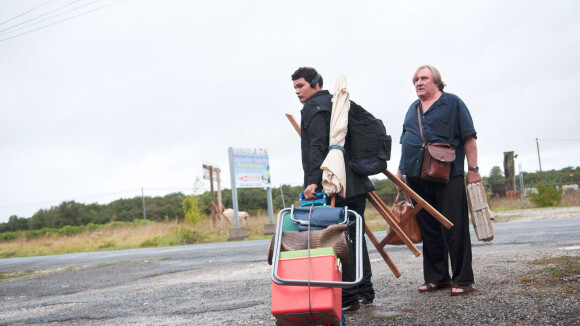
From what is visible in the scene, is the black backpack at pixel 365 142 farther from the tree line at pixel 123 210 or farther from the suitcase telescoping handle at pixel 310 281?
the tree line at pixel 123 210

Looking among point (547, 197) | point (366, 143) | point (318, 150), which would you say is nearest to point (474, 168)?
point (366, 143)

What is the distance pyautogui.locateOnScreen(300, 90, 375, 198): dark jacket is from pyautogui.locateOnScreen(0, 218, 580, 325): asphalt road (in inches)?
46.2

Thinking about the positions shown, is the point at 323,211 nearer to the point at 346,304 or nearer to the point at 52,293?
the point at 346,304

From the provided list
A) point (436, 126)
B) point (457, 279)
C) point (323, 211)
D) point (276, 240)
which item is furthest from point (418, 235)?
point (276, 240)

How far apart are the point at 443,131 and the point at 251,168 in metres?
18.4

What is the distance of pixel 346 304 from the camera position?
4145 millimetres

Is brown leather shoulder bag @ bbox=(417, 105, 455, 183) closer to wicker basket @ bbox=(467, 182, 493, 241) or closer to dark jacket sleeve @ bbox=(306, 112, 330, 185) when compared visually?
wicker basket @ bbox=(467, 182, 493, 241)

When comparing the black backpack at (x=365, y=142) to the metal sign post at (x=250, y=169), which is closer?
the black backpack at (x=365, y=142)

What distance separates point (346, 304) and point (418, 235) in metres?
1.22

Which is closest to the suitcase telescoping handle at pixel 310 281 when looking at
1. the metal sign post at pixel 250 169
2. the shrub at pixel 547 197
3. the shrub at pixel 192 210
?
the metal sign post at pixel 250 169

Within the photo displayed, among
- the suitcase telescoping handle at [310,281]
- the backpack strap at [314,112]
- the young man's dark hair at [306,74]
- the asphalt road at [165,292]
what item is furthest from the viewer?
the asphalt road at [165,292]

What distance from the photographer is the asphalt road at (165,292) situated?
16.0ft

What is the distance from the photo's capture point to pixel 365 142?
408 centimetres

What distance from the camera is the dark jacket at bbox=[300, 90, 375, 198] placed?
397 centimetres
